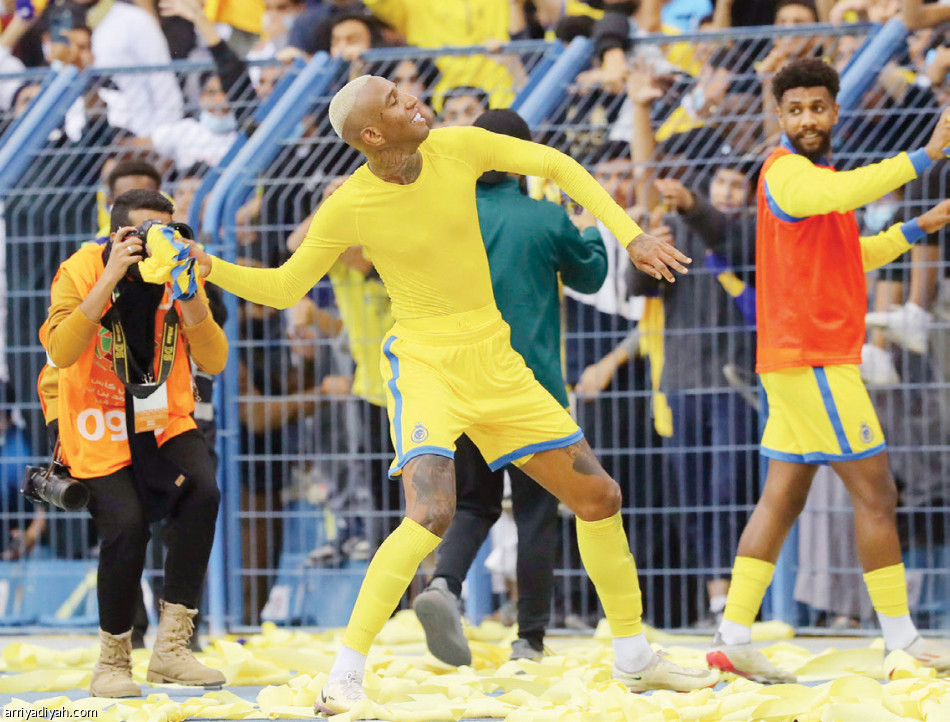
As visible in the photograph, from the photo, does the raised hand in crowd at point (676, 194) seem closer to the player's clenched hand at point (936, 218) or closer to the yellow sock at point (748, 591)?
the player's clenched hand at point (936, 218)

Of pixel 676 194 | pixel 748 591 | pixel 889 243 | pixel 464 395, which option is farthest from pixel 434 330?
pixel 676 194

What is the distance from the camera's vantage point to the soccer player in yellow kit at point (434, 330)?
4.33m

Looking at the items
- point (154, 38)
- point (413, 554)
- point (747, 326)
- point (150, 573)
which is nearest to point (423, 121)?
point (413, 554)

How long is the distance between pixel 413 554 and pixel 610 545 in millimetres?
776

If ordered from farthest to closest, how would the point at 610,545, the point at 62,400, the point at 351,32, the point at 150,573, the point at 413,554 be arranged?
the point at 351,32 < the point at 150,573 < the point at 62,400 < the point at 610,545 < the point at 413,554

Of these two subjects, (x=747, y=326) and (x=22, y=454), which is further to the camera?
(x=22, y=454)

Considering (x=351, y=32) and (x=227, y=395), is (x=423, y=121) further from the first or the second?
(x=351, y=32)

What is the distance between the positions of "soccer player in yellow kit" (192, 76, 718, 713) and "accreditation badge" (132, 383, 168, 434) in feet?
2.60

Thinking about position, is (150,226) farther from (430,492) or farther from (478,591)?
(478,591)

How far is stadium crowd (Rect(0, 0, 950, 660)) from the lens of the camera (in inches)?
253

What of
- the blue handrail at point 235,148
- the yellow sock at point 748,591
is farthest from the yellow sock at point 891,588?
the blue handrail at point 235,148

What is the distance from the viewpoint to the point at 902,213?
639 cm

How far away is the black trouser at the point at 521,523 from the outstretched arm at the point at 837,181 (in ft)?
4.95

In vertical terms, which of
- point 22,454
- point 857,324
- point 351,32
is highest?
point 351,32
